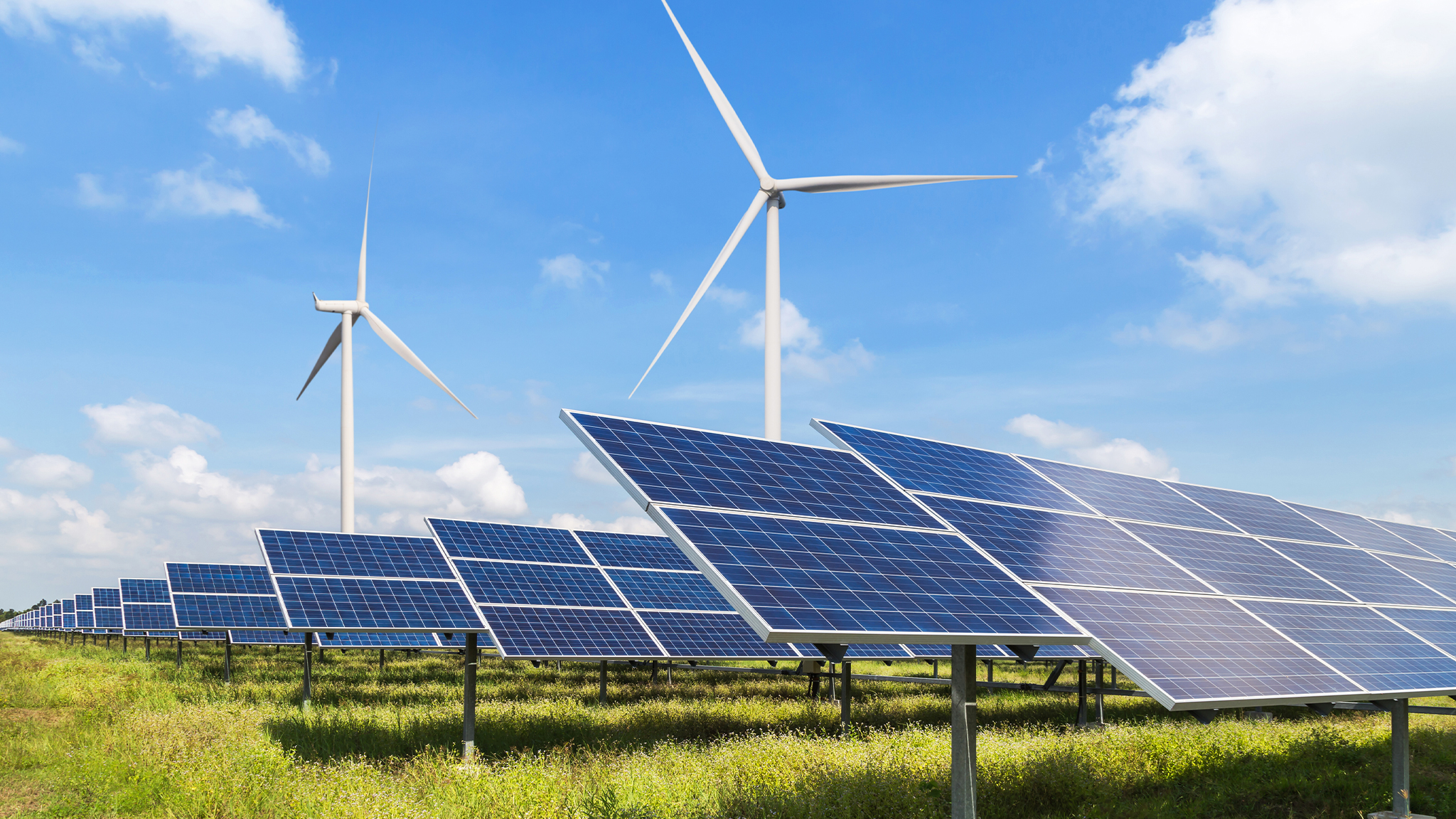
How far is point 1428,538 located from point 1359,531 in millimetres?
6472

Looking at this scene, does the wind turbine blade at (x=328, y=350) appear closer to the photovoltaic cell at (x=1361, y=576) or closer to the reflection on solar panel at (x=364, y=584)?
the reflection on solar panel at (x=364, y=584)

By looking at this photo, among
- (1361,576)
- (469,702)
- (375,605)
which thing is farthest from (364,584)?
(1361,576)

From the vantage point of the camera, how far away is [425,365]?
4578 cm

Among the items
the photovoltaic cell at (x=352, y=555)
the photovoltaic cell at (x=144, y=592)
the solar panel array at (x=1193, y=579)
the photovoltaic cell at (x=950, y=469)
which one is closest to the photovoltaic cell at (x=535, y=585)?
the photovoltaic cell at (x=352, y=555)

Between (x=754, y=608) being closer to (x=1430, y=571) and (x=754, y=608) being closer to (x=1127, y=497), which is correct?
(x=1127, y=497)

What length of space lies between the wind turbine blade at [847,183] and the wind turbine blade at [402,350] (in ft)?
66.4

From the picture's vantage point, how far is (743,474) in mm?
15336

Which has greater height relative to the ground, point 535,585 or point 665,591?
point 535,585

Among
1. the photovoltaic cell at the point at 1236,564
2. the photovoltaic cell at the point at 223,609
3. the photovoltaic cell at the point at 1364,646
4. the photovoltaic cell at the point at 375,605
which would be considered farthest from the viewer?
the photovoltaic cell at the point at 223,609

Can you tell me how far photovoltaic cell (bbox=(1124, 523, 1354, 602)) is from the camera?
19.8m

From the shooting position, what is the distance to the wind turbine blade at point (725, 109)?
35.2 meters

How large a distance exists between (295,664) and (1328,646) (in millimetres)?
53922

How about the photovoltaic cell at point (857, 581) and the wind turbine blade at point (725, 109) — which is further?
the wind turbine blade at point (725, 109)

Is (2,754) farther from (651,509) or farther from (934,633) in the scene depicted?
(934,633)
